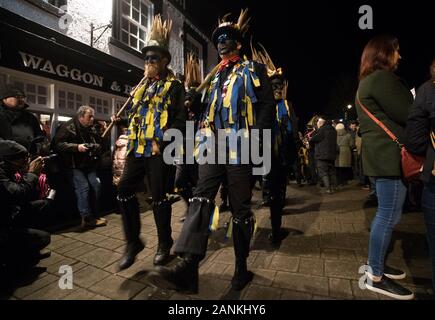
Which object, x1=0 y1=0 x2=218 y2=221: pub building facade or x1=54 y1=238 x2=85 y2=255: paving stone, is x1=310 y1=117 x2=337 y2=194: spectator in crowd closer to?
x1=0 y1=0 x2=218 y2=221: pub building facade

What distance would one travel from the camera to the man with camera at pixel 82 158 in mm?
4141

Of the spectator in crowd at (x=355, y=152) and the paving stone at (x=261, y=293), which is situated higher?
the spectator in crowd at (x=355, y=152)

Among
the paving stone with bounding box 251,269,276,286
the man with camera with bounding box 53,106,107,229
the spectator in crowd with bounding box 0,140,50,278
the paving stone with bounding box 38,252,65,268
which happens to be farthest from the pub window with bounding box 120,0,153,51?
the paving stone with bounding box 251,269,276,286

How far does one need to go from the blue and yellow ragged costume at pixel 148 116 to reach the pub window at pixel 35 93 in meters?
4.35

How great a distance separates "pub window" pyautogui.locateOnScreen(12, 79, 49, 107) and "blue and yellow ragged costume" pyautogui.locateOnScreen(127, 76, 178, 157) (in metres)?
4.35

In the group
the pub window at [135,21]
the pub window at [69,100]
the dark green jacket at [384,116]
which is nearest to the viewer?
the dark green jacket at [384,116]

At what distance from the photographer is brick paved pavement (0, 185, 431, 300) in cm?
209

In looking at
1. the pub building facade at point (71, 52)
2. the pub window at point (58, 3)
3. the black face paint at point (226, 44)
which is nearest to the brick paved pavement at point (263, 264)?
the black face paint at point (226, 44)

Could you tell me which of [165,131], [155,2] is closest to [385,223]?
[165,131]

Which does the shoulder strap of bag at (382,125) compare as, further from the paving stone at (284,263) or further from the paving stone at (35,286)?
the paving stone at (35,286)

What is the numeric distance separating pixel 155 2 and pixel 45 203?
8.65 meters

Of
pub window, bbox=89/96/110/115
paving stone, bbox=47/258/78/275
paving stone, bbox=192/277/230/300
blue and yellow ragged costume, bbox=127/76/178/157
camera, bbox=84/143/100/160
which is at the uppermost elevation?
pub window, bbox=89/96/110/115

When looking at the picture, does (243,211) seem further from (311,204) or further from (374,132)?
(311,204)

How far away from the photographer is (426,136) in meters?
1.70
